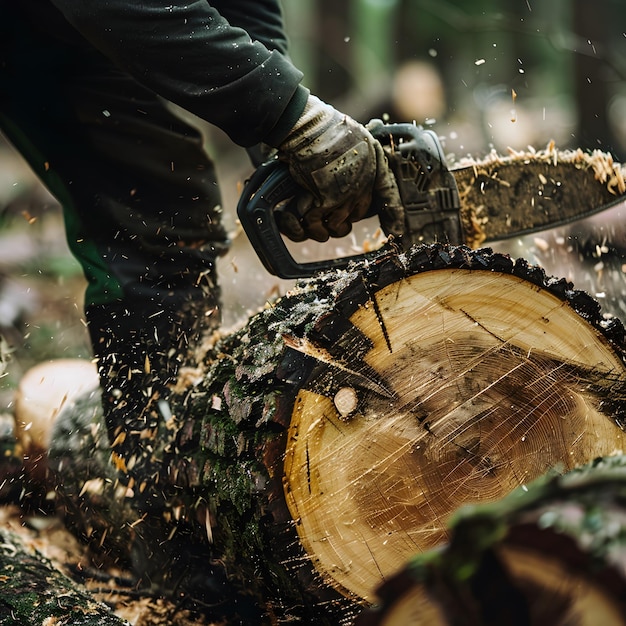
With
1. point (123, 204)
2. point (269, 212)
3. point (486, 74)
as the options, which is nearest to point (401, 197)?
point (269, 212)

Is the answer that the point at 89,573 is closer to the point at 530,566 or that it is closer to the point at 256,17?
the point at 530,566

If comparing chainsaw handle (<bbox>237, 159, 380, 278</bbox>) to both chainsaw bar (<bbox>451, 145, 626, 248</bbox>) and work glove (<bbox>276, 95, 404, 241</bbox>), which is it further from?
chainsaw bar (<bbox>451, 145, 626, 248</bbox>)

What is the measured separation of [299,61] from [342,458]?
4.67 meters

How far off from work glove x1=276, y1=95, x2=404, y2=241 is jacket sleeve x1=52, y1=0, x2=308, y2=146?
67 millimetres

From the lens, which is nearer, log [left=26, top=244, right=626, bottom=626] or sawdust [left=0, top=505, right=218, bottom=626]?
log [left=26, top=244, right=626, bottom=626]

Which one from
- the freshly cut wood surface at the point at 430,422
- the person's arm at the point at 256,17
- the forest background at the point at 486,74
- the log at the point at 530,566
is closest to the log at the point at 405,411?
the freshly cut wood surface at the point at 430,422

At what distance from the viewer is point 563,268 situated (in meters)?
4.56

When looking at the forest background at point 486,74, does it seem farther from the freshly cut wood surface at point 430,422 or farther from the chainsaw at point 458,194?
the freshly cut wood surface at point 430,422

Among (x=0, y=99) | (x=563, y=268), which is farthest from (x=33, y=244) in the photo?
(x=563, y=268)

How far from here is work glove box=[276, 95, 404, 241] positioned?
5.21 feet

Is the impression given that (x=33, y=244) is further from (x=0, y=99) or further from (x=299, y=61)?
(x=299, y=61)

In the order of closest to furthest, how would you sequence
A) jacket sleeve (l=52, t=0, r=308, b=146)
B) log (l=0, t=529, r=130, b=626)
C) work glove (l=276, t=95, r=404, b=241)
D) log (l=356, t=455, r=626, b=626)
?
log (l=356, t=455, r=626, b=626)
log (l=0, t=529, r=130, b=626)
jacket sleeve (l=52, t=0, r=308, b=146)
work glove (l=276, t=95, r=404, b=241)

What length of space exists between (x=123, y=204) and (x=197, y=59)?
0.68 meters

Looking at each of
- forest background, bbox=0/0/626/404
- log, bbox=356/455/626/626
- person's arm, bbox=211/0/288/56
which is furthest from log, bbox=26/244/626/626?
forest background, bbox=0/0/626/404
